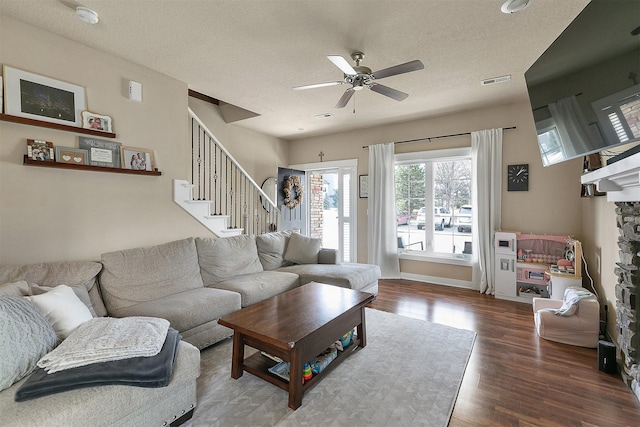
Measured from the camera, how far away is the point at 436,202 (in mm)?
4668

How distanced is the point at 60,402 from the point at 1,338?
434mm

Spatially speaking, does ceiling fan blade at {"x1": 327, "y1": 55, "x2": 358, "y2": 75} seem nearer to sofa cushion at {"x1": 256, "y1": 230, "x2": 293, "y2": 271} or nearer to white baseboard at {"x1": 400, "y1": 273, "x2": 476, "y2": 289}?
sofa cushion at {"x1": 256, "y1": 230, "x2": 293, "y2": 271}

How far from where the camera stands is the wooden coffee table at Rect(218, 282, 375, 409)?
1.75 metres

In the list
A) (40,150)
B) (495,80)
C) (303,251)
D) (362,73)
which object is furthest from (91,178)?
(495,80)

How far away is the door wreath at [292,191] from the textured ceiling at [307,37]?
2080 mm

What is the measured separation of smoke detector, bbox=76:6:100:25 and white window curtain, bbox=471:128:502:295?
4.51 metres

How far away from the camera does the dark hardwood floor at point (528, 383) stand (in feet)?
5.54

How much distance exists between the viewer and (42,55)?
7.77ft

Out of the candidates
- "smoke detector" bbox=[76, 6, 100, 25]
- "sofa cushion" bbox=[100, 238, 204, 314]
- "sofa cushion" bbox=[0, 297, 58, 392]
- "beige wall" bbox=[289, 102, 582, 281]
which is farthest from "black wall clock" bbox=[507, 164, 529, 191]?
"sofa cushion" bbox=[0, 297, 58, 392]

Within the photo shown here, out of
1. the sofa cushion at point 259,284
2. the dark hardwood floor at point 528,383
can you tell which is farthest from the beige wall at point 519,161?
the sofa cushion at point 259,284

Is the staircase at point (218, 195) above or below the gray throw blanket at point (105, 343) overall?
above

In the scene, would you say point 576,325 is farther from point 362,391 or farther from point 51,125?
point 51,125

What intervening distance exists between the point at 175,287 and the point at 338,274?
1740 millimetres

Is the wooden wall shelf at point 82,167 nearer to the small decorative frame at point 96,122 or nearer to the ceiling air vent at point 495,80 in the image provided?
the small decorative frame at point 96,122
